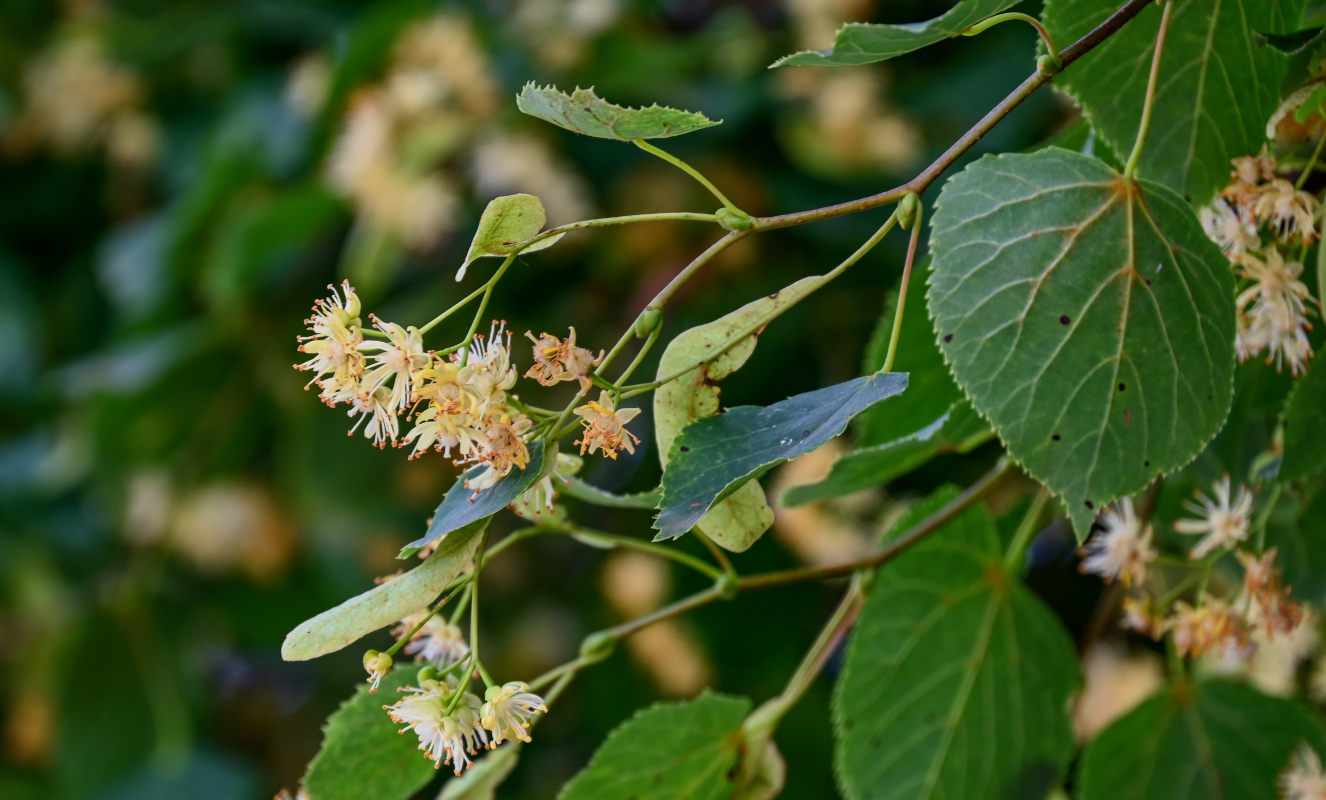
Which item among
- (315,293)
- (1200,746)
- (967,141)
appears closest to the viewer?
(967,141)

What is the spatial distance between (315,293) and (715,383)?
1088 mm

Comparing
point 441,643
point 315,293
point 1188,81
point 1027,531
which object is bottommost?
point 315,293

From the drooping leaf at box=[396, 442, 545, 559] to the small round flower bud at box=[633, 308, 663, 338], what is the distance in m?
0.04

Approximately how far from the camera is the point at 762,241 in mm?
1173

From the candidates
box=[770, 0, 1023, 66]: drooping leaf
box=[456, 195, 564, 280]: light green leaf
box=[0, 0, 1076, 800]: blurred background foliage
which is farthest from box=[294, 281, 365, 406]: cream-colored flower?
box=[0, 0, 1076, 800]: blurred background foliage

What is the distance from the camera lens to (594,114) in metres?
0.35


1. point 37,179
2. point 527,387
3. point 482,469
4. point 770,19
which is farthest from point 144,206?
point 482,469

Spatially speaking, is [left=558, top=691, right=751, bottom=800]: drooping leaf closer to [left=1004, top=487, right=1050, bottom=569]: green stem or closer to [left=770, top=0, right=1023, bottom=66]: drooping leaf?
[left=1004, top=487, right=1050, bottom=569]: green stem

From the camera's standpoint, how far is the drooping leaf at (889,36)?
0.35 m

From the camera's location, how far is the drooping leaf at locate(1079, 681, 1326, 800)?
20.7 inches

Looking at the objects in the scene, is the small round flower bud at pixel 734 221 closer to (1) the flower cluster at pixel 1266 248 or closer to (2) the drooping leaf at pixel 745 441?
(2) the drooping leaf at pixel 745 441

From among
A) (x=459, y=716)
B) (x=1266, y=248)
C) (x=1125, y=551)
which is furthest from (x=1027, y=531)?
(x=459, y=716)

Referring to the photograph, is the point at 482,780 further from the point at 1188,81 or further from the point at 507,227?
the point at 1188,81

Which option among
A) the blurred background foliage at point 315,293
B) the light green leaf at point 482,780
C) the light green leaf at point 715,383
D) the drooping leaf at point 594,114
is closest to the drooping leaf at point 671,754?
the light green leaf at point 482,780
